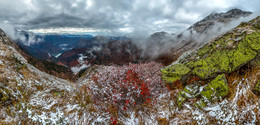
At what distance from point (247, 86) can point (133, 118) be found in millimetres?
7064

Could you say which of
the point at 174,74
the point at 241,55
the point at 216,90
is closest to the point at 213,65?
the point at 241,55

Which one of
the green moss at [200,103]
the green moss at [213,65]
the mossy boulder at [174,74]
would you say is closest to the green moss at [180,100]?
the green moss at [200,103]

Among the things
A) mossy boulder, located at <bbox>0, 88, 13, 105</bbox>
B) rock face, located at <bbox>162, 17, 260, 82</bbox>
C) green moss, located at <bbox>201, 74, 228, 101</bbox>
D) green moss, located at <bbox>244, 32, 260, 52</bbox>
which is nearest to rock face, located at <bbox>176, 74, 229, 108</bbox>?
green moss, located at <bbox>201, 74, 228, 101</bbox>

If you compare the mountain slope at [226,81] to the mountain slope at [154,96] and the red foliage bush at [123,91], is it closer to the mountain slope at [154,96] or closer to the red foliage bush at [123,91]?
the mountain slope at [154,96]

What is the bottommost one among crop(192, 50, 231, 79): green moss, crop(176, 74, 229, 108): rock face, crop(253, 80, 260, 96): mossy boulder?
crop(176, 74, 229, 108): rock face

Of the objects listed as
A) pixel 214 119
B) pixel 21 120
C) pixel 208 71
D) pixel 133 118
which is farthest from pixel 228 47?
pixel 21 120

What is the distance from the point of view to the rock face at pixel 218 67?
7164 mm

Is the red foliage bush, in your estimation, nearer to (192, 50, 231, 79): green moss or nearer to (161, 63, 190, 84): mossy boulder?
(161, 63, 190, 84): mossy boulder

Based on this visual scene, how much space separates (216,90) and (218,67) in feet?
8.44

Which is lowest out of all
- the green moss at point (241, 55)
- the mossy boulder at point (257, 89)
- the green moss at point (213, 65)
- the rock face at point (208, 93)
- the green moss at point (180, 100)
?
the green moss at point (180, 100)

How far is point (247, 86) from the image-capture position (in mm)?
6891

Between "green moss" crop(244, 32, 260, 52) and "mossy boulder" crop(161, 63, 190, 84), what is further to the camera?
"mossy boulder" crop(161, 63, 190, 84)

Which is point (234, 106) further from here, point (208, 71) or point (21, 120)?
point (21, 120)

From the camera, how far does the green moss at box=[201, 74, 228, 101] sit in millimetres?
6965
